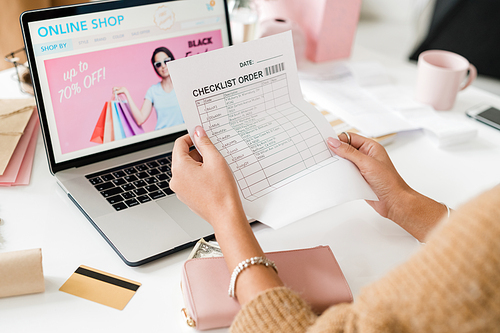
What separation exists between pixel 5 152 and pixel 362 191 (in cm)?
65

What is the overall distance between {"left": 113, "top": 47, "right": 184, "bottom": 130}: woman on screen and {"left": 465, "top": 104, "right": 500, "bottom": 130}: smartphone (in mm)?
770

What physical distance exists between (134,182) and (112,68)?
0.22 meters

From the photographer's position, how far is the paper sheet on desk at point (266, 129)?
0.59 m

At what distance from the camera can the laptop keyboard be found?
70 cm

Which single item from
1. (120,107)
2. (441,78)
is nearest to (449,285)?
(120,107)

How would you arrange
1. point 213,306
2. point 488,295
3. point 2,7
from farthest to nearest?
point 2,7 → point 213,306 → point 488,295

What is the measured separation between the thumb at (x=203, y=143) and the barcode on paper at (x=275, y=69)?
151mm

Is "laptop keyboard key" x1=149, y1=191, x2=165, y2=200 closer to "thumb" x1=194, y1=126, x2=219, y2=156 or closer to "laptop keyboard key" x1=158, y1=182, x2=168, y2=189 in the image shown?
"laptop keyboard key" x1=158, y1=182, x2=168, y2=189

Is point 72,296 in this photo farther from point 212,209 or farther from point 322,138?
point 322,138

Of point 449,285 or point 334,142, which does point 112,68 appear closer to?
point 334,142

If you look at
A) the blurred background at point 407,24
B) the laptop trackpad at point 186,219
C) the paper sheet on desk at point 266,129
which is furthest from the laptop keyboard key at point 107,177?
the blurred background at point 407,24

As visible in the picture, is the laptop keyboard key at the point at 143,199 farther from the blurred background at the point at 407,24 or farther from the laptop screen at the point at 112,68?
the blurred background at the point at 407,24

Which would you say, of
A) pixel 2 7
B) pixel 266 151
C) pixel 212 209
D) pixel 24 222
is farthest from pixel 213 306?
pixel 2 7

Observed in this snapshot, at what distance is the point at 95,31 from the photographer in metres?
0.74
